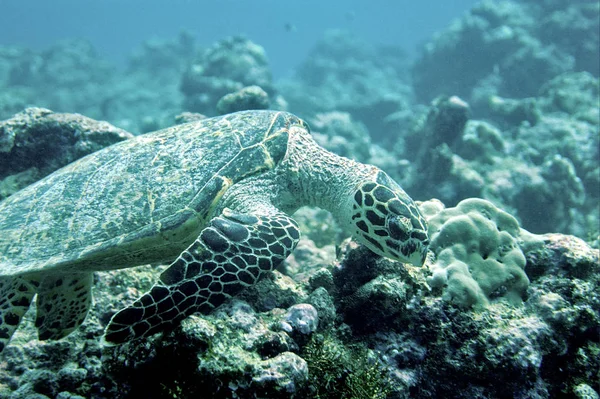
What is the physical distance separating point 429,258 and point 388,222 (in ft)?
1.91

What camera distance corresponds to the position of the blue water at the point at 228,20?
58.5 m

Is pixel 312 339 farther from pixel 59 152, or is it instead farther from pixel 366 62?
pixel 366 62

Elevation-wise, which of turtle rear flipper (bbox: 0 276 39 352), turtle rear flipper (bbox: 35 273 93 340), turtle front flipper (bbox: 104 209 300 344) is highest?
turtle front flipper (bbox: 104 209 300 344)

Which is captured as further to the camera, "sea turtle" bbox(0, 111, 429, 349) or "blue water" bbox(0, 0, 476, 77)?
"blue water" bbox(0, 0, 476, 77)

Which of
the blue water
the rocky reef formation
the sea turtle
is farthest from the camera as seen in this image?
the blue water

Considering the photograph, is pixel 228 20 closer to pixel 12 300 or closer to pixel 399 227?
pixel 12 300

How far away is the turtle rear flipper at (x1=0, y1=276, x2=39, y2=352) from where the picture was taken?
2.85 meters

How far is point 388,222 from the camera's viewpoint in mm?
2908

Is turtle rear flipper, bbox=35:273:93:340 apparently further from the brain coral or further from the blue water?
the blue water

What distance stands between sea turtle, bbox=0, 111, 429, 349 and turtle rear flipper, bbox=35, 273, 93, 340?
0.03 ft

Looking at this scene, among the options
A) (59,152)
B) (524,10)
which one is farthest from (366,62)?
(59,152)

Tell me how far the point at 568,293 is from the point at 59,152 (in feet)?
21.0

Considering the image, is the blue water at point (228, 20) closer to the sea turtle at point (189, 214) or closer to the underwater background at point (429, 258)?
the underwater background at point (429, 258)

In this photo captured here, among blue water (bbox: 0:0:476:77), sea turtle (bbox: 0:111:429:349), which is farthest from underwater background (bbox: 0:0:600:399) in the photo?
blue water (bbox: 0:0:476:77)
